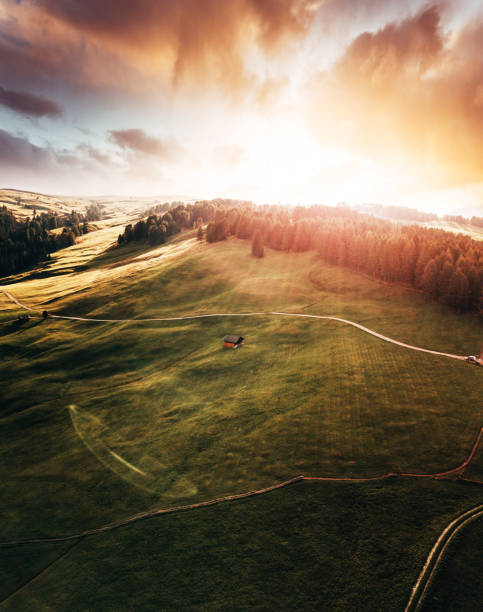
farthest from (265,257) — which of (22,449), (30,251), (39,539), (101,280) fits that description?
(30,251)

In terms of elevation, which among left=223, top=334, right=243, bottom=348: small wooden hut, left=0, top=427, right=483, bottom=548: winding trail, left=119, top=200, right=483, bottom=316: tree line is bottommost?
left=0, top=427, right=483, bottom=548: winding trail

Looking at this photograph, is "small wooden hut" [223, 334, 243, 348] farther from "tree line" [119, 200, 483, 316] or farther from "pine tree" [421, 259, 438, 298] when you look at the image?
"tree line" [119, 200, 483, 316]

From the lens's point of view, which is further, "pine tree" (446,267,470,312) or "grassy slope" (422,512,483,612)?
"pine tree" (446,267,470,312)

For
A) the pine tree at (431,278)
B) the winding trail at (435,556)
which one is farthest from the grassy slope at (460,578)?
the pine tree at (431,278)

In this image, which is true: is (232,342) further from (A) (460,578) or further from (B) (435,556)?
(A) (460,578)

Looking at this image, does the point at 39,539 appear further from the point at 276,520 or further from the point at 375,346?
the point at 375,346

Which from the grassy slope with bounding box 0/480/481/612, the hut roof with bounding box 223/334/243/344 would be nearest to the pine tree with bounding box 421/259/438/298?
the hut roof with bounding box 223/334/243/344

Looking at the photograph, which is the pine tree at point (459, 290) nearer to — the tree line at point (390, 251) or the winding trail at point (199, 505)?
the tree line at point (390, 251)

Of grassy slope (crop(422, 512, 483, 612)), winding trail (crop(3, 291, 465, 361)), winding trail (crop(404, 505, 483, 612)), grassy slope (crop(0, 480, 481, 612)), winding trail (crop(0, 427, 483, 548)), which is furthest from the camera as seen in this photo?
winding trail (crop(3, 291, 465, 361))

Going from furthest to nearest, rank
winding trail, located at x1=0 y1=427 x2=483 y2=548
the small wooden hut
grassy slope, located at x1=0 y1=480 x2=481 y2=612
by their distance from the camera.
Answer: the small wooden hut, winding trail, located at x1=0 y1=427 x2=483 y2=548, grassy slope, located at x1=0 y1=480 x2=481 y2=612
